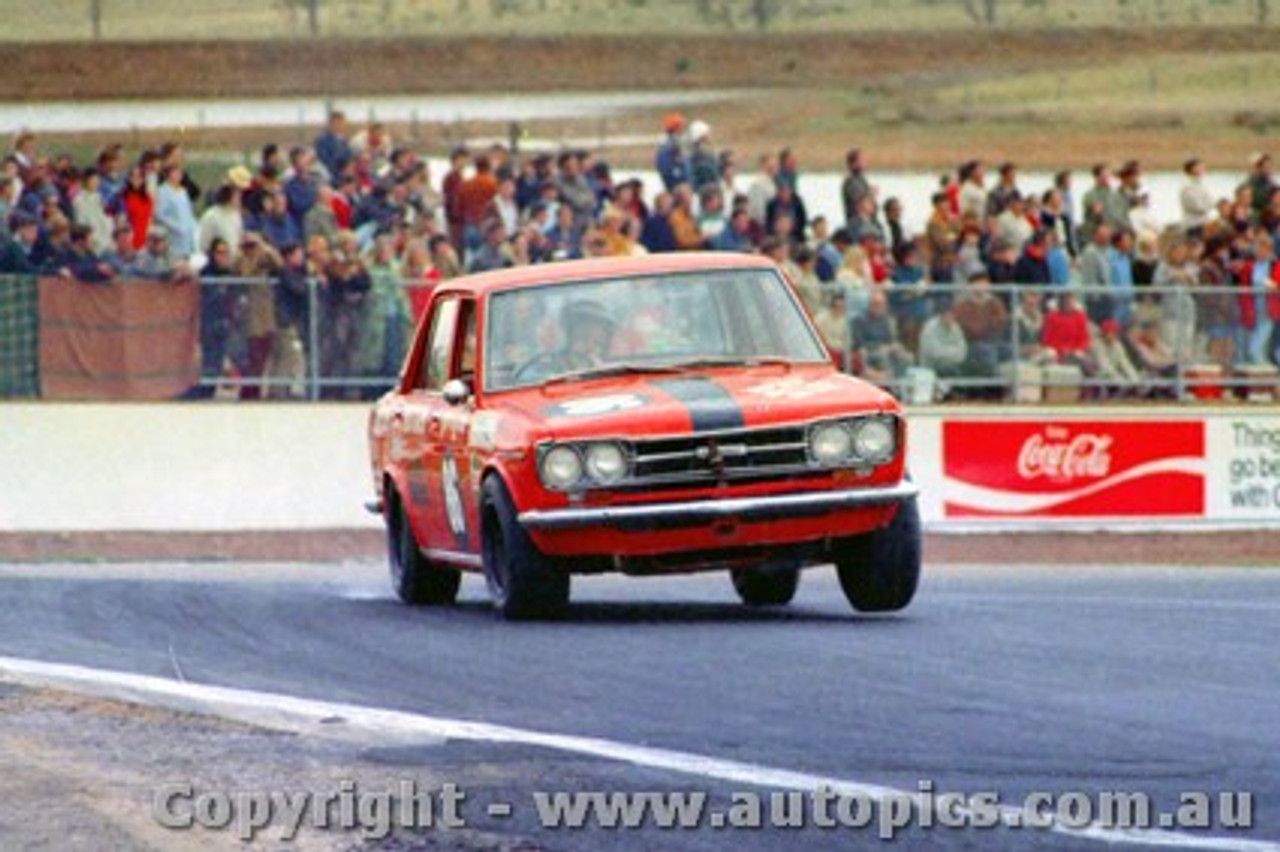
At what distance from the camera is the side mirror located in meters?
15.6

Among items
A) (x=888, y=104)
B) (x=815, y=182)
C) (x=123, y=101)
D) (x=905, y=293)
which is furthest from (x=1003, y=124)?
(x=905, y=293)

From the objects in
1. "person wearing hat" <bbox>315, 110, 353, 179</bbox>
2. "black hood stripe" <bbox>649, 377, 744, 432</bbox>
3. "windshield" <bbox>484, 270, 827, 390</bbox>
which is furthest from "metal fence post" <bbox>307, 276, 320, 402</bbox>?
"black hood stripe" <bbox>649, 377, 744, 432</bbox>

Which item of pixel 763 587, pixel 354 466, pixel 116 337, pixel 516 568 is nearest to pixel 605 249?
pixel 354 466

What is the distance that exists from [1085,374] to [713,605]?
12090 mm

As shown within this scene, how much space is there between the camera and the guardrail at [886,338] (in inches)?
1075

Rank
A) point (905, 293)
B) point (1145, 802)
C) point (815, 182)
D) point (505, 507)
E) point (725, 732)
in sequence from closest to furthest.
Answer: point (1145, 802) → point (725, 732) → point (505, 507) → point (905, 293) → point (815, 182)

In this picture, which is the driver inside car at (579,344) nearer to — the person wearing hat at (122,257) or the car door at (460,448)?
the car door at (460,448)

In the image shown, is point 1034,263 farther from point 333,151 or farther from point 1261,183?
point 333,151

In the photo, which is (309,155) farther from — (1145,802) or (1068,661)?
(1145,802)

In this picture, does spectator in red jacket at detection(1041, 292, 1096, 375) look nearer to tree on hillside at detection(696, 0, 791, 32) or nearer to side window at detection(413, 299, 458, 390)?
side window at detection(413, 299, 458, 390)

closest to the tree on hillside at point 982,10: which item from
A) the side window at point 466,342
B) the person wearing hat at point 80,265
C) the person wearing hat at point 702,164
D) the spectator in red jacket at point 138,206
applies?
the person wearing hat at point 702,164

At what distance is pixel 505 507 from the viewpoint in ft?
48.6

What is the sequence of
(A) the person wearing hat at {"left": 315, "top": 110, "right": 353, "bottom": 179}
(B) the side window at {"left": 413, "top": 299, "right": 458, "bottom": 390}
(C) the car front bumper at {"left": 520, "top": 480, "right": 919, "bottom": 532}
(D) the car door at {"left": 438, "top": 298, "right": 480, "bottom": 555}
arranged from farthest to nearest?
(A) the person wearing hat at {"left": 315, "top": 110, "right": 353, "bottom": 179}, (B) the side window at {"left": 413, "top": 299, "right": 458, "bottom": 390}, (D) the car door at {"left": 438, "top": 298, "right": 480, "bottom": 555}, (C) the car front bumper at {"left": 520, "top": 480, "right": 919, "bottom": 532}

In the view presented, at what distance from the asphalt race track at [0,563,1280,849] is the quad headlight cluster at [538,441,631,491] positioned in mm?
608
